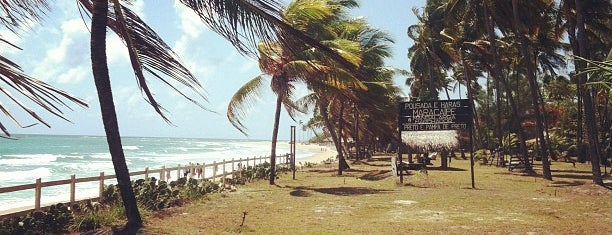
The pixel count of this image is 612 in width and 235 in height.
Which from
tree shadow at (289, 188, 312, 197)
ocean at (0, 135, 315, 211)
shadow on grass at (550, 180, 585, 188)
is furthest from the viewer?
ocean at (0, 135, 315, 211)

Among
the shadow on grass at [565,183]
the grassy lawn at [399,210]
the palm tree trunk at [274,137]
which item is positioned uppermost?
the palm tree trunk at [274,137]

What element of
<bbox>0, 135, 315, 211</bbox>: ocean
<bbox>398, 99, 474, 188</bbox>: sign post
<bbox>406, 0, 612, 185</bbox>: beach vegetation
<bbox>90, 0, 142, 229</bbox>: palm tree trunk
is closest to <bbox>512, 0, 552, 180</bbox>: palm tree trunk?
<bbox>406, 0, 612, 185</bbox>: beach vegetation

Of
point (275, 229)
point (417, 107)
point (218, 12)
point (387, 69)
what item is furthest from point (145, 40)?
point (387, 69)

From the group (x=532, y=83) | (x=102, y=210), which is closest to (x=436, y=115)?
(x=532, y=83)

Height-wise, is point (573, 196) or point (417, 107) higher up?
point (417, 107)

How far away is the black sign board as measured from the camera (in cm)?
1652

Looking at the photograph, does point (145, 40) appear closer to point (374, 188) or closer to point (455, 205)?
point (455, 205)

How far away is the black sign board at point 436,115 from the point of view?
16.5 m

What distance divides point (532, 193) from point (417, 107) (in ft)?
16.3

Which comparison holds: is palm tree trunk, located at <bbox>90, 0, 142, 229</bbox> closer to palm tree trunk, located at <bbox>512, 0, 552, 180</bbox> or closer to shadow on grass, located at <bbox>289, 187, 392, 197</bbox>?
shadow on grass, located at <bbox>289, 187, 392, 197</bbox>

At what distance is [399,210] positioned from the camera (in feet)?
35.6

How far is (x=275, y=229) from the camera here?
8.59 m

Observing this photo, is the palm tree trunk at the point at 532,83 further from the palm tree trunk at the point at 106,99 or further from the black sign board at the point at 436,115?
the palm tree trunk at the point at 106,99

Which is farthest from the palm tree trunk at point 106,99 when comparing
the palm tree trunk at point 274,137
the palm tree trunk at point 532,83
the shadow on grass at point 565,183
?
the palm tree trunk at point 532,83
